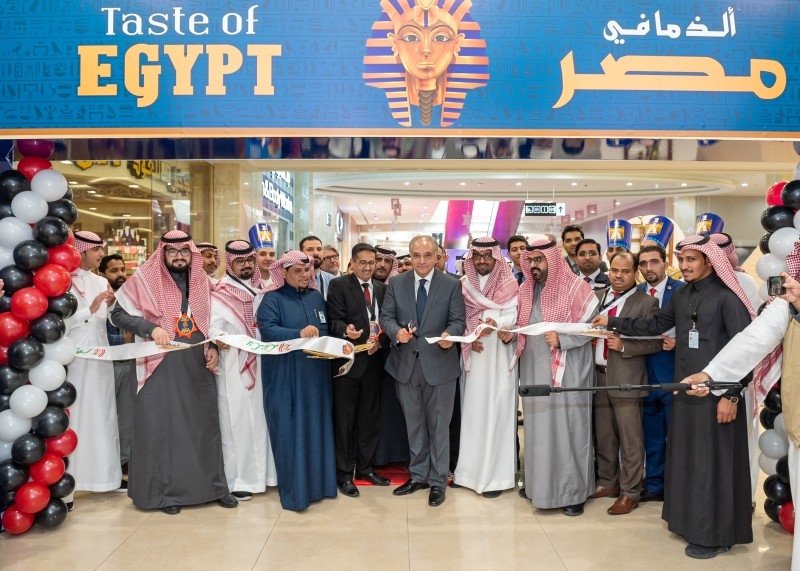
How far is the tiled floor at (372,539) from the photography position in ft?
11.2

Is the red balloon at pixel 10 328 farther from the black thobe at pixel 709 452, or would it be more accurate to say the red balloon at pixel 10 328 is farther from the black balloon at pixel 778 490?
the black balloon at pixel 778 490

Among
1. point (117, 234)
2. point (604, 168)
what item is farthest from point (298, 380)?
point (604, 168)

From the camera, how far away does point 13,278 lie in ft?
12.0

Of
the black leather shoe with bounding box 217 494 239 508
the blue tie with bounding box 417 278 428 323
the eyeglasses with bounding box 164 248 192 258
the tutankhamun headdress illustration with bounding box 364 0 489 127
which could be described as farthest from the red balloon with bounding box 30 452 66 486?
the tutankhamun headdress illustration with bounding box 364 0 489 127

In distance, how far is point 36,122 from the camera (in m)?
3.57

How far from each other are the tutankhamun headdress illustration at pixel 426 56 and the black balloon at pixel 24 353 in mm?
2421

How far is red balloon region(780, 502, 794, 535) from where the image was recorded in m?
3.69

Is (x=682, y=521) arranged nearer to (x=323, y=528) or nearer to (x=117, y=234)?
(x=323, y=528)

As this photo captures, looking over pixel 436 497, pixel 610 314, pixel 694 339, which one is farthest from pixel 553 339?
pixel 436 497

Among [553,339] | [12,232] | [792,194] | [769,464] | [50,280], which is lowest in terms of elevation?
[769,464]

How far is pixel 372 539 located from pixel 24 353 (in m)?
2.23

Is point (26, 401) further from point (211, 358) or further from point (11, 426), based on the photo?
point (211, 358)

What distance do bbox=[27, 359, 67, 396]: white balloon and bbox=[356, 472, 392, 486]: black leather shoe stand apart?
2.15 m

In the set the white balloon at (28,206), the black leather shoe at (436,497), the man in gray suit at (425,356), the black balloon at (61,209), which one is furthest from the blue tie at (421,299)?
the white balloon at (28,206)
